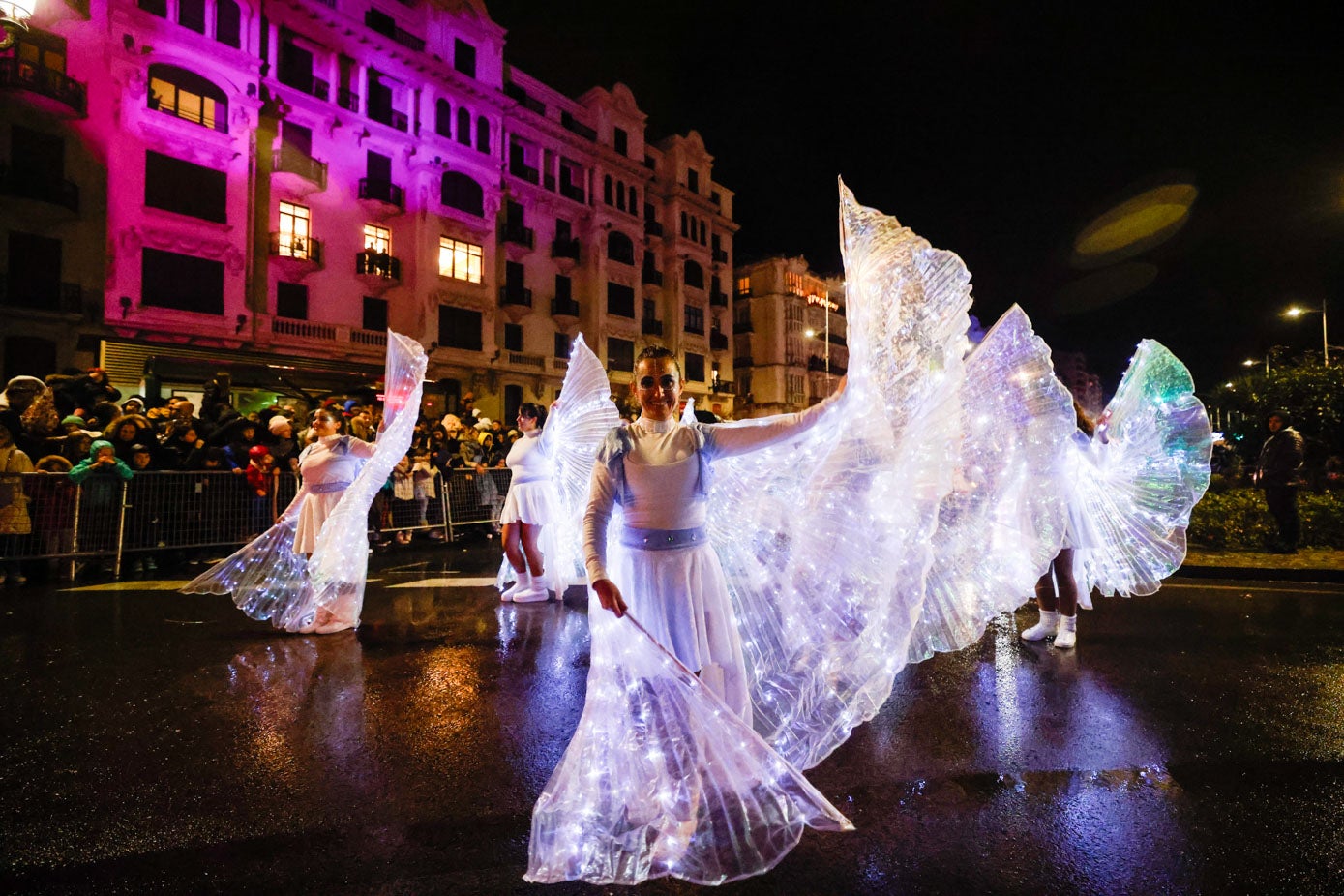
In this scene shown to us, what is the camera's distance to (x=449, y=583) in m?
8.13

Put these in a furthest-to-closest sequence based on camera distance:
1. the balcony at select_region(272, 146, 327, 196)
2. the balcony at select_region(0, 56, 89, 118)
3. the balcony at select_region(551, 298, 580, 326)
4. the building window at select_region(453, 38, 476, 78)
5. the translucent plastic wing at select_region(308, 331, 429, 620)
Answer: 1. the balcony at select_region(551, 298, 580, 326)
2. the building window at select_region(453, 38, 476, 78)
3. the balcony at select_region(272, 146, 327, 196)
4. the balcony at select_region(0, 56, 89, 118)
5. the translucent plastic wing at select_region(308, 331, 429, 620)

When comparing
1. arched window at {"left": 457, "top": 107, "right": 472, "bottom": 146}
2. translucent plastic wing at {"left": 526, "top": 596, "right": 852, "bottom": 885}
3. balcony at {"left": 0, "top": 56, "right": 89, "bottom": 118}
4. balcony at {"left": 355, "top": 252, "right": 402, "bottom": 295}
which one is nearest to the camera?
translucent plastic wing at {"left": 526, "top": 596, "right": 852, "bottom": 885}

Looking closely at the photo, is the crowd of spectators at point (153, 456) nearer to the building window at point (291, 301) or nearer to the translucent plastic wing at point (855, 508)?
the translucent plastic wing at point (855, 508)

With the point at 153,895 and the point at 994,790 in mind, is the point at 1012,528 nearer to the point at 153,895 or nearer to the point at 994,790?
the point at 994,790

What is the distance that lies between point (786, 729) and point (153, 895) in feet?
7.96

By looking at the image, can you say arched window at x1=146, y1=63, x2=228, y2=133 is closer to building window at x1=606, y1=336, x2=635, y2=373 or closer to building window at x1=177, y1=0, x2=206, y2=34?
building window at x1=177, y1=0, x2=206, y2=34

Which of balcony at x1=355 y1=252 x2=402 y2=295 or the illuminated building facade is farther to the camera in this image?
the illuminated building facade

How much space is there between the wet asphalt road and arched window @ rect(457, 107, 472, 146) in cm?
2875

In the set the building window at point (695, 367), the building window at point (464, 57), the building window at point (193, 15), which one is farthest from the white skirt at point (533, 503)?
the building window at point (695, 367)

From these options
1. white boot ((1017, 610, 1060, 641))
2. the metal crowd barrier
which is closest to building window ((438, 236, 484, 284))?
the metal crowd barrier

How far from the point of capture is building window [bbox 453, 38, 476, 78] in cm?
3033

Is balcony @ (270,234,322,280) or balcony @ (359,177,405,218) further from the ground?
balcony @ (359,177,405,218)

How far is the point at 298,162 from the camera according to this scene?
24.6 m

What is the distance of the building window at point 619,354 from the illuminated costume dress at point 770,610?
109 feet
